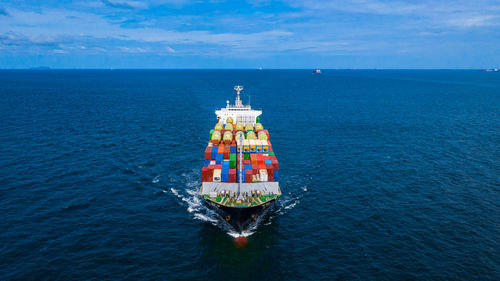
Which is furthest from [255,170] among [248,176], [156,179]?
[156,179]

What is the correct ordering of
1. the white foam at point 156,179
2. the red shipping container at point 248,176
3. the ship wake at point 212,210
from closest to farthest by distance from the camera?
the ship wake at point 212,210
the red shipping container at point 248,176
the white foam at point 156,179

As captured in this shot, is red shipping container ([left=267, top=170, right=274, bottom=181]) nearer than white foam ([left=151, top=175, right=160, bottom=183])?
Yes

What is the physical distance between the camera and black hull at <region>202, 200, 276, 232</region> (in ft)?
131

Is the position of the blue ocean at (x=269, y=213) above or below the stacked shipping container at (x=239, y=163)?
below

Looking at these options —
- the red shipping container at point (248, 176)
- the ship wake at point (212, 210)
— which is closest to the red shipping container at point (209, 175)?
the ship wake at point (212, 210)

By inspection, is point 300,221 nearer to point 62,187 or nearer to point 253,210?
point 253,210

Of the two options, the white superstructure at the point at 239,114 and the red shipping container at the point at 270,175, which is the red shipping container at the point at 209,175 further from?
the white superstructure at the point at 239,114

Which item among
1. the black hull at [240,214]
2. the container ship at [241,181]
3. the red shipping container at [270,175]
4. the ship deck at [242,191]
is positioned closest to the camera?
the black hull at [240,214]

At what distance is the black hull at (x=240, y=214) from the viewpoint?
131 feet

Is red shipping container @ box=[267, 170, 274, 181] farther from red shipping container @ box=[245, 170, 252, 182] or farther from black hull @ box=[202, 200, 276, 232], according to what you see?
black hull @ box=[202, 200, 276, 232]

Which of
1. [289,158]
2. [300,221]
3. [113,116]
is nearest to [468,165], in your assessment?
[289,158]

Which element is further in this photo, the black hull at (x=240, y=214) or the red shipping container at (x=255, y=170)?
the red shipping container at (x=255, y=170)

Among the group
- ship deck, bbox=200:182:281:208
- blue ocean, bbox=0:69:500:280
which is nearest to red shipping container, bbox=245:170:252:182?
ship deck, bbox=200:182:281:208

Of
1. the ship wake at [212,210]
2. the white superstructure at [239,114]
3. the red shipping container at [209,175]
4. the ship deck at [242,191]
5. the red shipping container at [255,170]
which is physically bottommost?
the ship wake at [212,210]
